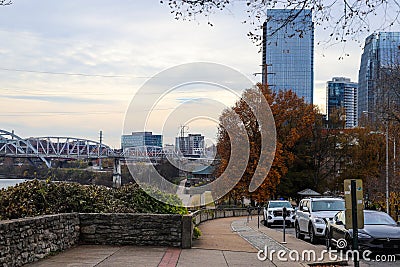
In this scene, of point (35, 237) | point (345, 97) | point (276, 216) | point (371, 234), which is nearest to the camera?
point (35, 237)

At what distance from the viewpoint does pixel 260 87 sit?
53.3m

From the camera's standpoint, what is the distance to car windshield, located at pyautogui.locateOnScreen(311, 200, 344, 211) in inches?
934

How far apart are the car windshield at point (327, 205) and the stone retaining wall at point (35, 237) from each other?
1138 centimetres

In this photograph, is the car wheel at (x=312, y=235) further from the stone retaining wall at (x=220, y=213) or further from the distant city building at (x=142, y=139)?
the stone retaining wall at (x=220, y=213)

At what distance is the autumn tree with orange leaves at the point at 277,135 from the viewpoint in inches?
1861

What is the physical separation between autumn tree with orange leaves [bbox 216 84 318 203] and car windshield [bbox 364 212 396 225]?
23.8m

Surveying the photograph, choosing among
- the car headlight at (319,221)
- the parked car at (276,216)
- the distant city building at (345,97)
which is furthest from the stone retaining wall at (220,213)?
the distant city building at (345,97)

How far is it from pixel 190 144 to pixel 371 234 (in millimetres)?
12855

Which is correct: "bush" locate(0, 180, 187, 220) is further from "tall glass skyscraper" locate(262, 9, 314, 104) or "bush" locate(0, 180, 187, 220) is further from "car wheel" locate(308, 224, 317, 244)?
"tall glass skyscraper" locate(262, 9, 314, 104)

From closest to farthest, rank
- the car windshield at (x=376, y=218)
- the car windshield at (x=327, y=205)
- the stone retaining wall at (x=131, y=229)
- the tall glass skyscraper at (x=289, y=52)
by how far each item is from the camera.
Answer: the tall glass skyscraper at (x=289, y=52)
the stone retaining wall at (x=131, y=229)
the car windshield at (x=376, y=218)
the car windshield at (x=327, y=205)

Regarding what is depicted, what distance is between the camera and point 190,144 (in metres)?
28.0

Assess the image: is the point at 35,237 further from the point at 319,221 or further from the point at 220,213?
the point at 220,213

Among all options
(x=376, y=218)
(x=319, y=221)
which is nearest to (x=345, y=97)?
(x=319, y=221)

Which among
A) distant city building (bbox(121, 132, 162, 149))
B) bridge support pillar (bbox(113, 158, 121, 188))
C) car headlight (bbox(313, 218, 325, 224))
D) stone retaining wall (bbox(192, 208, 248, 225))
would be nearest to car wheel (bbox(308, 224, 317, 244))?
car headlight (bbox(313, 218, 325, 224))
